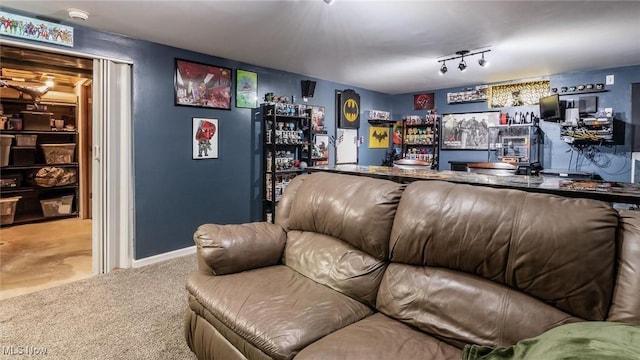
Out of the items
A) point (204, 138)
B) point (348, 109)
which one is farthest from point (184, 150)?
point (348, 109)

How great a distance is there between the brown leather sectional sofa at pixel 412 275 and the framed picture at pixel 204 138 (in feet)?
7.11

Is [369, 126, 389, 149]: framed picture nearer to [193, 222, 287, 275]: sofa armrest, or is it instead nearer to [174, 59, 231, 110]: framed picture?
[174, 59, 231, 110]: framed picture

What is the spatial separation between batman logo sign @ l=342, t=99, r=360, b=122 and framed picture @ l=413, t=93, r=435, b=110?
1290 mm

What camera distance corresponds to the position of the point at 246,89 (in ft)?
14.6

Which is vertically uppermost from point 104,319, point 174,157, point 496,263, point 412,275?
point 174,157

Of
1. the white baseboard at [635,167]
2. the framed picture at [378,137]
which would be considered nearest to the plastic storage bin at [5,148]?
the framed picture at [378,137]

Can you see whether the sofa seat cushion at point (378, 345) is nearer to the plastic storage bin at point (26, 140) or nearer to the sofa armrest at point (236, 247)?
the sofa armrest at point (236, 247)

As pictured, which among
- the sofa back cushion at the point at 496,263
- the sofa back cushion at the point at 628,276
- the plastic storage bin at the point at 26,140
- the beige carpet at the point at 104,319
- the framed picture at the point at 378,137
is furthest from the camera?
the framed picture at the point at 378,137

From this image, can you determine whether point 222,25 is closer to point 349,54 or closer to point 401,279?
point 349,54

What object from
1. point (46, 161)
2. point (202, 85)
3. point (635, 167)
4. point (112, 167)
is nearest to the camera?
point (112, 167)

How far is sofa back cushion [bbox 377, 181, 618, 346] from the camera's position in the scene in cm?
→ 122

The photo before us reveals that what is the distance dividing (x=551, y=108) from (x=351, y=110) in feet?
9.87

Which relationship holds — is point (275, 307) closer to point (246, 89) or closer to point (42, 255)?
point (246, 89)

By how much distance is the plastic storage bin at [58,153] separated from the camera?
5.44 meters
